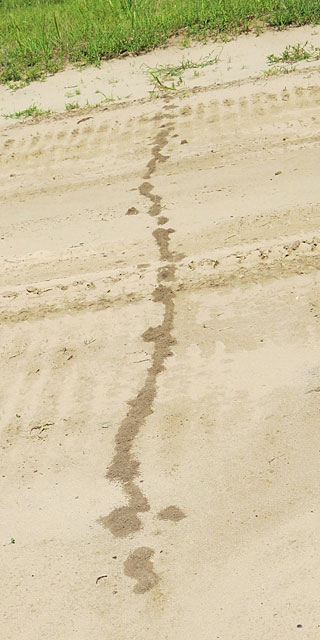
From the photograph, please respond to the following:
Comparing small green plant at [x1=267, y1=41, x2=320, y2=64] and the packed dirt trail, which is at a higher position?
small green plant at [x1=267, y1=41, x2=320, y2=64]

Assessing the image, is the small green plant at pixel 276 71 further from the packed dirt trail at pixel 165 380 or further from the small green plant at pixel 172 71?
the small green plant at pixel 172 71

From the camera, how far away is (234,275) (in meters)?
4.67

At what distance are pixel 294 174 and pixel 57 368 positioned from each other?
2.33 meters

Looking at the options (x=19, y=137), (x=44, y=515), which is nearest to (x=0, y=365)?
(x=44, y=515)

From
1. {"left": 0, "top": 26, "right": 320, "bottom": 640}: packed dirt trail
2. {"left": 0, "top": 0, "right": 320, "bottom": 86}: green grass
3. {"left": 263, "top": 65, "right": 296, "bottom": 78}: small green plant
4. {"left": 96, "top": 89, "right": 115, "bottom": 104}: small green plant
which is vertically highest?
{"left": 0, "top": 0, "right": 320, "bottom": 86}: green grass

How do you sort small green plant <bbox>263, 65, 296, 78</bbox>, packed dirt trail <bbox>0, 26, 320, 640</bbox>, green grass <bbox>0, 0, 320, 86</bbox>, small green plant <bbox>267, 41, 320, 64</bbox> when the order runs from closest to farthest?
packed dirt trail <bbox>0, 26, 320, 640</bbox>, small green plant <bbox>263, 65, 296, 78</bbox>, small green plant <bbox>267, 41, 320, 64</bbox>, green grass <bbox>0, 0, 320, 86</bbox>

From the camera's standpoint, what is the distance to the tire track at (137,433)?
122 inches

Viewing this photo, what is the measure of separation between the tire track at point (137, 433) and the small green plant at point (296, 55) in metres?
2.81

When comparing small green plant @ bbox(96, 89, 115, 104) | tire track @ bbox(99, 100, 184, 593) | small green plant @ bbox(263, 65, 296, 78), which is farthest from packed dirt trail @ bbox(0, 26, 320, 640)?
small green plant @ bbox(96, 89, 115, 104)

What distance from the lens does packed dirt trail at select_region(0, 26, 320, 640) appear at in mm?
2984

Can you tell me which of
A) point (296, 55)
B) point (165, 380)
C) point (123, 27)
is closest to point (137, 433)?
point (165, 380)

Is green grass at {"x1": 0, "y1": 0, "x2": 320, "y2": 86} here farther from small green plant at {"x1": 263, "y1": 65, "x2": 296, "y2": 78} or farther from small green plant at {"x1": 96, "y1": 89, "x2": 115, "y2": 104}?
small green plant at {"x1": 263, "y1": 65, "x2": 296, "y2": 78}

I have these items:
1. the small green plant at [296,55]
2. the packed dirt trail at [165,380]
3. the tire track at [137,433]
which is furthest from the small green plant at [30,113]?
the tire track at [137,433]

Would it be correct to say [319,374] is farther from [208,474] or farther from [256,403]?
[208,474]
